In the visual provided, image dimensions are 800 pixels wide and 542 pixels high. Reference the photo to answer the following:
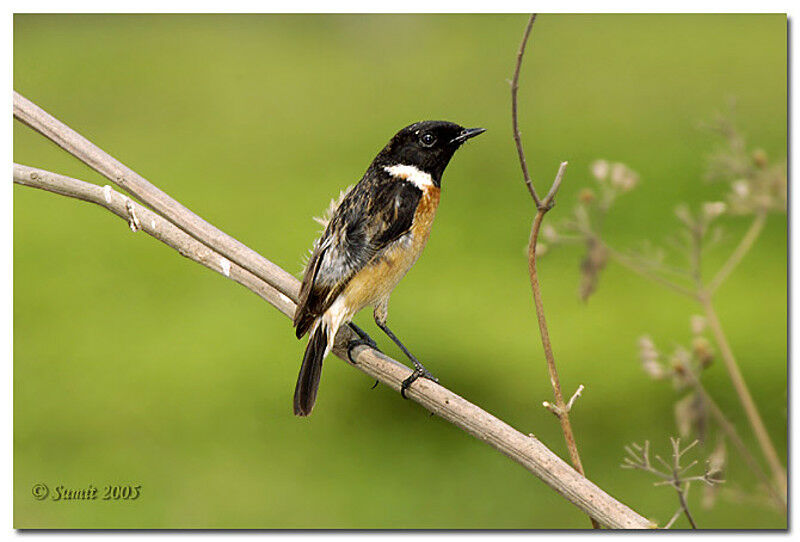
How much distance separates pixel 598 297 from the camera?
15.3ft

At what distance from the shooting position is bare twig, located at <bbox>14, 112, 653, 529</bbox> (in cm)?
160

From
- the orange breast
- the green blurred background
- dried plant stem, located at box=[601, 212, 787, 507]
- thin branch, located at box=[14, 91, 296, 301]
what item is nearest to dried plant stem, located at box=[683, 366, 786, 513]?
dried plant stem, located at box=[601, 212, 787, 507]

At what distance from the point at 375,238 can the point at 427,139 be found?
31cm

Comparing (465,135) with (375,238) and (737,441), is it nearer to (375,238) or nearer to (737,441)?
(375,238)

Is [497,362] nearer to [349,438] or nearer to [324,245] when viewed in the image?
A: [349,438]

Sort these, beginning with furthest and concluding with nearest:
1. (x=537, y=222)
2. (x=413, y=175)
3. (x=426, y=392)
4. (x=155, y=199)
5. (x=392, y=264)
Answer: (x=413, y=175)
(x=392, y=264)
(x=155, y=199)
(x=426, y=392)
(x=537, y=222)

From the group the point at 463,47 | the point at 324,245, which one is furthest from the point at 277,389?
the point at 463,47

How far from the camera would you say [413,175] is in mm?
2430

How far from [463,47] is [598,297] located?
4.93 feet

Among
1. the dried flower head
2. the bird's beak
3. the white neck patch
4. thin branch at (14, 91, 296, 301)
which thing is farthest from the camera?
the white neck patch

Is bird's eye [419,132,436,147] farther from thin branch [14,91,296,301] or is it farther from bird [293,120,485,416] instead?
thin branch [14,91,296,301]

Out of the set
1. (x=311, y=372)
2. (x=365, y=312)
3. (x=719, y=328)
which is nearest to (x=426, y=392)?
(x=311, y=372)

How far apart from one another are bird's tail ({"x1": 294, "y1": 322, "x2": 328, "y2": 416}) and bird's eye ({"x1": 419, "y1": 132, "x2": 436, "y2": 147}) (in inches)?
22.7

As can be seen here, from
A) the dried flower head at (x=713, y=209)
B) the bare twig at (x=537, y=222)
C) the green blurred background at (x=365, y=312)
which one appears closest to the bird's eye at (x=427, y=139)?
the dried flower head at (x=713, y=209)
